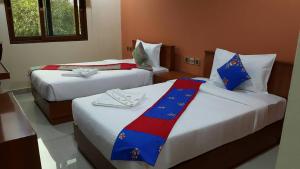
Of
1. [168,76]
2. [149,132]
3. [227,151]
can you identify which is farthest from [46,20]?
[227,151]

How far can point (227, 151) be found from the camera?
7.01 ft

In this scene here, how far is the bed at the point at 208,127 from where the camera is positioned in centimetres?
180

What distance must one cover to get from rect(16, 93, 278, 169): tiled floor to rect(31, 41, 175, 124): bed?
0.53ft

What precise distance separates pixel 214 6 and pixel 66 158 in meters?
2.64

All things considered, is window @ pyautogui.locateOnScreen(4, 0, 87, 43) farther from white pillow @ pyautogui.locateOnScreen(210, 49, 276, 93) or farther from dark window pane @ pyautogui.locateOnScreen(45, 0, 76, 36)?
white pillow @ pyautogui.locateOnScreen(210, 49, 276, 93)

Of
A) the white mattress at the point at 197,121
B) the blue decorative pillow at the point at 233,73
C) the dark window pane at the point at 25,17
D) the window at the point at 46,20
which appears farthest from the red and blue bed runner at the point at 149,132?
the dark window pane at the point at 25,17

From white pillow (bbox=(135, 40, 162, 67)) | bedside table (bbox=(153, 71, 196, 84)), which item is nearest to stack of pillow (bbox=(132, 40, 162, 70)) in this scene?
white pillow (bbox=(135, 40, 162, 67))

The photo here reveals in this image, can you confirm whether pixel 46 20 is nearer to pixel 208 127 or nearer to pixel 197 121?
pixel 197 121

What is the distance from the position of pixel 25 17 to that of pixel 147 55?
234cm

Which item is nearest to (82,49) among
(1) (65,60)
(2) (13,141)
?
(1) (65,60)

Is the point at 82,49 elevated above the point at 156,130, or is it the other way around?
the point at 82,49

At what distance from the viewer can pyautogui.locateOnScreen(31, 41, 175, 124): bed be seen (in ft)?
10.2

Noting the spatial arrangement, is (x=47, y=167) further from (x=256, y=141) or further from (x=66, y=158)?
(x=256, y=141)

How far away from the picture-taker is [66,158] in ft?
8.00
